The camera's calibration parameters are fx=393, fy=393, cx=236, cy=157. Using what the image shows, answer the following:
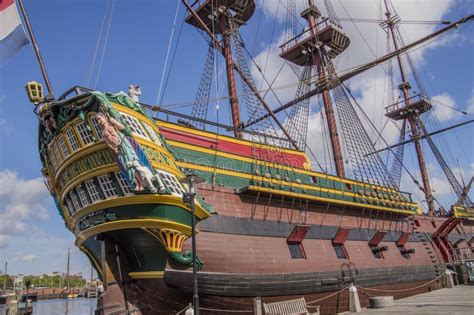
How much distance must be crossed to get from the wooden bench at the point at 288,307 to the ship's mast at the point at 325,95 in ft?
39.6

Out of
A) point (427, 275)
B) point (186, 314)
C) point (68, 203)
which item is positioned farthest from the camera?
point (427, 275)

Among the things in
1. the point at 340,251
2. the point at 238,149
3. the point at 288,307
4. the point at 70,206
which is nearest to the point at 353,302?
the point at 340,251

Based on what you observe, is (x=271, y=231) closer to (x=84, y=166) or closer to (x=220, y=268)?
(x=220, y=268)

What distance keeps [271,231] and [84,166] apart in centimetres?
630

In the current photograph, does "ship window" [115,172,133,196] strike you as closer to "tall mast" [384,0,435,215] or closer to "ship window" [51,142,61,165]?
"ship window" [51,142,61,165]

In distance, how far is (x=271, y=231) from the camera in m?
13.3

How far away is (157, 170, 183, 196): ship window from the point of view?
410 inches

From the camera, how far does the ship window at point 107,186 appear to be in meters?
Answer: 10.5

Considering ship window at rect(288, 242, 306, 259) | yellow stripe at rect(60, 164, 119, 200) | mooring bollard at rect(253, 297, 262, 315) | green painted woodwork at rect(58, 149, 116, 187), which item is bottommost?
mooring bollard at rect(253, 297, 262, 315)

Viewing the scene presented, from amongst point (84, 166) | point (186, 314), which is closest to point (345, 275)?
point (186, 314)

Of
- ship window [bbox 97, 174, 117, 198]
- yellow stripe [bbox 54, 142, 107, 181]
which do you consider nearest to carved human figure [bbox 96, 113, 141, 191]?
yellow stripe [bbox 54, 142, 107, 181]

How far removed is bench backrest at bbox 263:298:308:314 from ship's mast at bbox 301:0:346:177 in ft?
39.8

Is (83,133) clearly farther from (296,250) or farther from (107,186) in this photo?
(296,250)

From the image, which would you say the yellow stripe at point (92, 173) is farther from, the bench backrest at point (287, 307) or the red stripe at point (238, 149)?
the bench backrest at point (287, 307)
